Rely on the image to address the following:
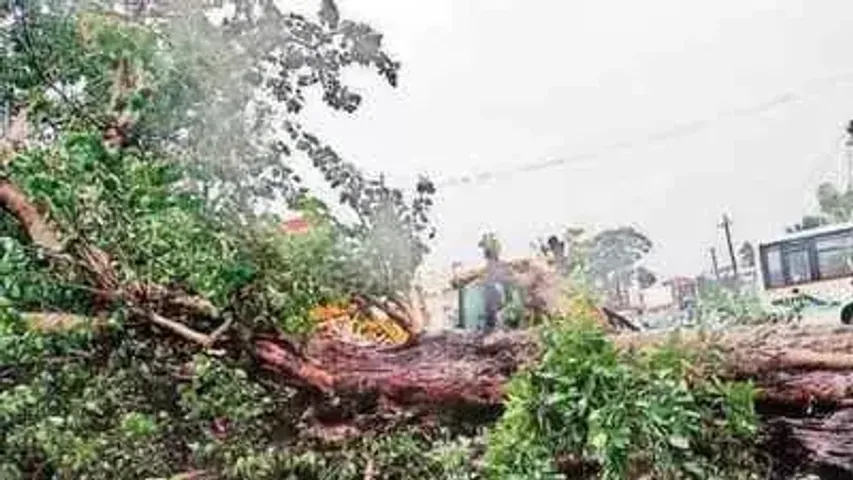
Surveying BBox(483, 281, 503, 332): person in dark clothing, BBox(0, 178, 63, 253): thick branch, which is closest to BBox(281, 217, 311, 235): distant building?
BBox(0, 178, 63, 253): thick branch

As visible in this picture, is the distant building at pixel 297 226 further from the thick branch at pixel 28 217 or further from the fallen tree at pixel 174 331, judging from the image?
the thick branch at pixel 28 217

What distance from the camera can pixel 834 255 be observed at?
14.3m

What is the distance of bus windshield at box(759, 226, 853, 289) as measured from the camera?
14.2m

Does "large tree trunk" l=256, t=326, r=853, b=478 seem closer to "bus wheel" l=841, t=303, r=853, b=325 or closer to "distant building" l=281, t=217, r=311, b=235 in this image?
"distant building" l=281, t=217, r=311, b=235

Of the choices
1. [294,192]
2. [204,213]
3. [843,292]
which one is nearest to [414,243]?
[294,192]

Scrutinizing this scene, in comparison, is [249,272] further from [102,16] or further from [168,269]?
[102,16]

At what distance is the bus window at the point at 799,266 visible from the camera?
47.6ft

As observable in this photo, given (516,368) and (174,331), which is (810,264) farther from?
(174,331)

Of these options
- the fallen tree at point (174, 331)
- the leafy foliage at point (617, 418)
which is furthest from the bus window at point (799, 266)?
the leafy foliage at point (617, 418)

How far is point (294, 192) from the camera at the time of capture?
28.9ft

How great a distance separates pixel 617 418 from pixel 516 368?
117cm

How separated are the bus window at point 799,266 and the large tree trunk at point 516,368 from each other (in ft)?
30.0

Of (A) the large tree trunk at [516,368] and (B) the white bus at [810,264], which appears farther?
(B) the white bus at [810,264]

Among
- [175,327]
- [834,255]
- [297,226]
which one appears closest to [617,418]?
[175,327]
